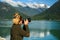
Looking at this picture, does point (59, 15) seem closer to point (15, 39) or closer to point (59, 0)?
point (59, 0)

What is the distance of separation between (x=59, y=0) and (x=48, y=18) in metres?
28.2

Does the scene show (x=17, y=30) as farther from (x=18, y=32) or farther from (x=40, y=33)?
(x=40, y=33)

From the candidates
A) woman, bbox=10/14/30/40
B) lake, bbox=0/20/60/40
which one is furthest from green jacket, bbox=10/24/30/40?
lake, bbox=0/20/60/40

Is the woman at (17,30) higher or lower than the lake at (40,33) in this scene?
lower

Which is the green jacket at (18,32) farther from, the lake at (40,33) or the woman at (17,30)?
the lake at (40,33)

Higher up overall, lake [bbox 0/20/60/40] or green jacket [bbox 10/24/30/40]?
lake [bbox 0/20/60/40]

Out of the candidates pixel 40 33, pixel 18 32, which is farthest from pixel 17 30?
pixel 40 33

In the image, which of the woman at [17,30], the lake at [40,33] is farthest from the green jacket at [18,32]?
the lake at [40,33]

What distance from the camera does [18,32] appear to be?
391cm

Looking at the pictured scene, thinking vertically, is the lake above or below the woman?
above

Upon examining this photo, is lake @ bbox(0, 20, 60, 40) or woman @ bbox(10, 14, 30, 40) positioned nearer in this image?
woman @ bbox(10, 14, 30, 40)

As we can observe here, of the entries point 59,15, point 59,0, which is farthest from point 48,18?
point 59,0

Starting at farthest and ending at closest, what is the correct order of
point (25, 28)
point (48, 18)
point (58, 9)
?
point (58, 9) < point (48, 18) < point (25, 28)

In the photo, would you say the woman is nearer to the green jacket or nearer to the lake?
the green jacket
